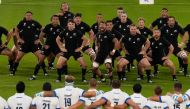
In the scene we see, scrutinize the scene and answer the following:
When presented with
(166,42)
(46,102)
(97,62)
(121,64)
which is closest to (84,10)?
(166,42)

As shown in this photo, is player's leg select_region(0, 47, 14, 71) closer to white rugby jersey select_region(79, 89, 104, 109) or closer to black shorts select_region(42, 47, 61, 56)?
black shorts select_region(42, 47, 61, 56)

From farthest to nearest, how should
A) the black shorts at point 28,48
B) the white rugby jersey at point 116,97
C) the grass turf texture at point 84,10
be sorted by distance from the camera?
the grass turf texture at point 84,10 < the black shorts at point 28,48 < the white rugby jersey at point 116,97

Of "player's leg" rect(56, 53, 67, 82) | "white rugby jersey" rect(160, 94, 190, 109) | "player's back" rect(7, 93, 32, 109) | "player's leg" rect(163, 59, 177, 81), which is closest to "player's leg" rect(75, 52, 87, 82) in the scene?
"player's leg" rect(56, 53, 67, 82)

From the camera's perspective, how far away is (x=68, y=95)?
61.5ft

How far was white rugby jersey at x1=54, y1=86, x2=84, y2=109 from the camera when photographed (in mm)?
18750

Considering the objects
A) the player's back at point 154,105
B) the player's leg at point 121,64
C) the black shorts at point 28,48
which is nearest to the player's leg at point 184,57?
the player's leg at point 121,64

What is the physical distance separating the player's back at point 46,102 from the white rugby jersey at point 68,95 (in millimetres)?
612

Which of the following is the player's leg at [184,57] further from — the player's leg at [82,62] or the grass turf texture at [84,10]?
the player's leg at [82,62]

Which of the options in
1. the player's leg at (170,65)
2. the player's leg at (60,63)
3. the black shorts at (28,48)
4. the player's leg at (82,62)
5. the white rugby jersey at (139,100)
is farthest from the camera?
the black shorts at (28,48)

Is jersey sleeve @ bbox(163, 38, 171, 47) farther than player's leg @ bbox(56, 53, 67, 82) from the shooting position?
Yes

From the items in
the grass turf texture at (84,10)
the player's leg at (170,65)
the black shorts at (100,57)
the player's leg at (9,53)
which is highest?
the grass turf texture at (84,10)

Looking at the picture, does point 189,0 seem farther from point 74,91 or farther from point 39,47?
point 74,91

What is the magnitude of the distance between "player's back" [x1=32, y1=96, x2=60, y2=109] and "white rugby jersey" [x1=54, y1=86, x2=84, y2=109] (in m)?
0.61

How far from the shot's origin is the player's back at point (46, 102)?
59.3 feet
